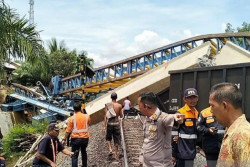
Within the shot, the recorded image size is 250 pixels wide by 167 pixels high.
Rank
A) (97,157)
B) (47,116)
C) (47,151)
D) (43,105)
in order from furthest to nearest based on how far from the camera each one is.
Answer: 1. (43,105)
2. (47,116)
3. (97,157)
4. (47,151)

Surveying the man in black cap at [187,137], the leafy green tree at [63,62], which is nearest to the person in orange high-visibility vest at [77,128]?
the man in black cap at [187,137]

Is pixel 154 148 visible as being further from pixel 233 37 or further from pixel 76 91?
pixel 76 91

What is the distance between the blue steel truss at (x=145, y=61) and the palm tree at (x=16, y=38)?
11.4 meters

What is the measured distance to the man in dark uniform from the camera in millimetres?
4797

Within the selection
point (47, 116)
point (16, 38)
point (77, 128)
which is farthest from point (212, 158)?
point (47, 116)

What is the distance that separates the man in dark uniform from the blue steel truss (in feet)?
43.4

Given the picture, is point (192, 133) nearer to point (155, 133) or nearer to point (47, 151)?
point (155, 133)

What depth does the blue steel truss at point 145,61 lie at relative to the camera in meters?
18.7

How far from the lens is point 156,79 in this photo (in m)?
17.0

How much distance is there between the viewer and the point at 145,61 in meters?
22.0

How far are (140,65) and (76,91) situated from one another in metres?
5.35

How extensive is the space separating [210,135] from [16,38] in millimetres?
5798

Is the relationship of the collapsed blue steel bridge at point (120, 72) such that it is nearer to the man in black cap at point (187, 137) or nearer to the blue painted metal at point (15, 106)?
the blue painted metal at point (15, 106)

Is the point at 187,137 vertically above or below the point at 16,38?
below
